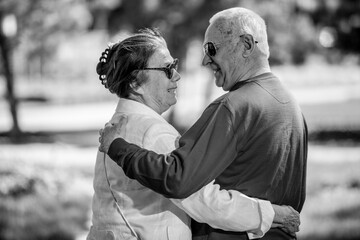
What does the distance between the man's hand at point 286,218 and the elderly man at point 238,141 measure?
31 mm

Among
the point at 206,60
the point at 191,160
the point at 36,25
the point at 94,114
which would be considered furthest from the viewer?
the point at 94,114

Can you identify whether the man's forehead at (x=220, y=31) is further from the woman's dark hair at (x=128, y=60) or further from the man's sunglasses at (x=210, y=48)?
the woman's dark hair at (x=128, y=60)

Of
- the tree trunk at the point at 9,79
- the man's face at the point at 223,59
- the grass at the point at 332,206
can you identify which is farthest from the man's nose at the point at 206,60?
the tree trunk at the point at 9,79

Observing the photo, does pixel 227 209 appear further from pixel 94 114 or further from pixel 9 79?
pixel 94 114

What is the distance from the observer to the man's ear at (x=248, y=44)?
268 centimetres

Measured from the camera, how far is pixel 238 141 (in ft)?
8.40

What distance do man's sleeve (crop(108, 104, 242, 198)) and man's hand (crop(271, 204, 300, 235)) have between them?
0.96ft

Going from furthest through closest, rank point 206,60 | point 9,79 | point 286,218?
point 9,79, point 206,60, point 286,218

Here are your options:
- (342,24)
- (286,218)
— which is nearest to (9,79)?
(342,24)

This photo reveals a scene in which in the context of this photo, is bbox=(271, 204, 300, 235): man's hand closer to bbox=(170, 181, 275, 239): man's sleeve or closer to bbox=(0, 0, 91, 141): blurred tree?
bbox=(170, 181, 275, 239): man's sleeve

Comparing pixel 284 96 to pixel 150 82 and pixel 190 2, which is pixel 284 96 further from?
pixel 190 2

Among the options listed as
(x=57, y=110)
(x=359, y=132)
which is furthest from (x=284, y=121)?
(x=57, y=110)

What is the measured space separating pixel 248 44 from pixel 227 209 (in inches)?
25.6

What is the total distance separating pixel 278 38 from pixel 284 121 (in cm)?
1845
